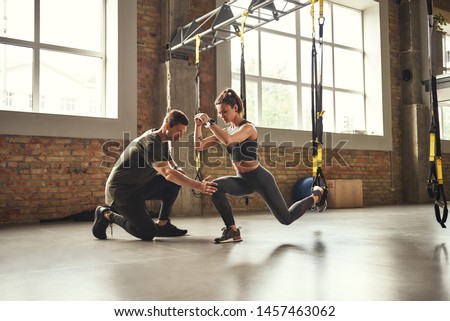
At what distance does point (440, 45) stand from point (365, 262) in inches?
393

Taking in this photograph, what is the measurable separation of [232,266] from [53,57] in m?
5.36

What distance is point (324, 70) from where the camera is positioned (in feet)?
32.8

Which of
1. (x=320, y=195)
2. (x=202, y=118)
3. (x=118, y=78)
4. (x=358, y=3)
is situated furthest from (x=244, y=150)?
(x=358, y=3)

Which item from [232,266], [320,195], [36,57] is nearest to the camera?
[232,266]

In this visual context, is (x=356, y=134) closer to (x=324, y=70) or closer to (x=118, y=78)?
(x=324, y=70)

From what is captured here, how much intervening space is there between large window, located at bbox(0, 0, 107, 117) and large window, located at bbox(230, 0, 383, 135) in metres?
2.63

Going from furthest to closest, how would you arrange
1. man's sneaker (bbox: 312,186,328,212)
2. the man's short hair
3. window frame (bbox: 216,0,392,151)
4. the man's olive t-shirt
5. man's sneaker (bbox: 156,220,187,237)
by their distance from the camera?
window frame (bbox: 216,0,392,151) → man's sneaker (bbox: 156,220,187,237) → man's sneaker (bbox: 312,186,328,212) → the man's olive t-shirt → the man's short hair

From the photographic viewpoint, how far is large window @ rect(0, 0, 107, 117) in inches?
255

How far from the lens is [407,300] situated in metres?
1.97

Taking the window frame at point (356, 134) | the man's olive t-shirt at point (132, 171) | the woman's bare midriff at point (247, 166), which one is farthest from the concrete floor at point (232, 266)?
the window frame at point (356, 134)

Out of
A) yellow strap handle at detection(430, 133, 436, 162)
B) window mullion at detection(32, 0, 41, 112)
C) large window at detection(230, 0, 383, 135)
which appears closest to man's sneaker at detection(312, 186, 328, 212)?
yellow strap handle at detection(430, 133, 436, 162)

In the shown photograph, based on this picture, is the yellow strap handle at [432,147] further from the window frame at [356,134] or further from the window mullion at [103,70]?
the window mullion at [103,70]

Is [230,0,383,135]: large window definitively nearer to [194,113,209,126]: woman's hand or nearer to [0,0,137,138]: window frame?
[0,0,137,138]: window frame

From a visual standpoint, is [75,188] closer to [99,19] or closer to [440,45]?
[99,19]
